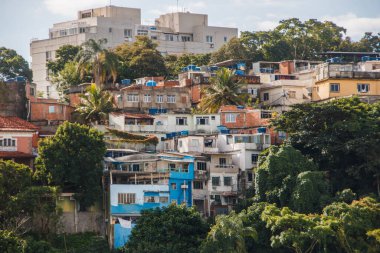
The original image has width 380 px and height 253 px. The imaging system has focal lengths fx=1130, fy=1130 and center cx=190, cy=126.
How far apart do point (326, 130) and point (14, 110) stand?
20329mm

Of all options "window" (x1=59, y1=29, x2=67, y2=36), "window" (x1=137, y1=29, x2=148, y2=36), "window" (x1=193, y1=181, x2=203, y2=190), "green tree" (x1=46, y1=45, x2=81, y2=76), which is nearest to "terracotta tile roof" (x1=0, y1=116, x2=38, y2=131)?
"window" (x1=193, y1=181, x2=203, y2=190)

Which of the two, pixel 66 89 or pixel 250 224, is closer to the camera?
pixel 250 224

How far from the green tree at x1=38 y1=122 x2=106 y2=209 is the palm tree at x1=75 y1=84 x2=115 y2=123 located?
32.2ft

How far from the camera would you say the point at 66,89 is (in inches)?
3214

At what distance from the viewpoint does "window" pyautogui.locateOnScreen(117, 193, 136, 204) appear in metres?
61.1

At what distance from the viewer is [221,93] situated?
74.9m

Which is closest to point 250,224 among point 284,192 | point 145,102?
point 284,192

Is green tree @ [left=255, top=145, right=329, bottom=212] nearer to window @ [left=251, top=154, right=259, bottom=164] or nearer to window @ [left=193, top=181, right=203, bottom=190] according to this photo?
window @ [left=251, top=154, right=259, bottom=164]

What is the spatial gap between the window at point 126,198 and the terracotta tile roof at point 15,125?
7507 millimetres

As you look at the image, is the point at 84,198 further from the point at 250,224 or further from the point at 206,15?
the point at 206,15

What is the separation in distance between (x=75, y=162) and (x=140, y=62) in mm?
26119

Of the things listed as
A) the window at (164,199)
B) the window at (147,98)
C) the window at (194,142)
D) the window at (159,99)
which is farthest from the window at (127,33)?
the window at (164,199)

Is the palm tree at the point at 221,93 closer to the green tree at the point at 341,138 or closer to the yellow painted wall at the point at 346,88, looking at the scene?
the yellow painted wall at the point at 346,88

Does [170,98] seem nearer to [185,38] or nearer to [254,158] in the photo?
[254,158]
